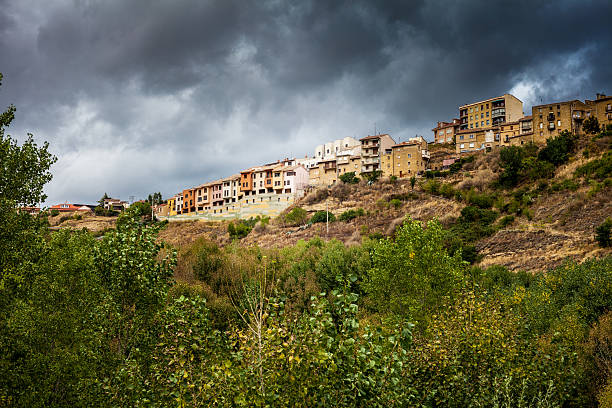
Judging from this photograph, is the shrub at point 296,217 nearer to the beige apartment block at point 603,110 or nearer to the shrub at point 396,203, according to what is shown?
the shrub at point 396,203

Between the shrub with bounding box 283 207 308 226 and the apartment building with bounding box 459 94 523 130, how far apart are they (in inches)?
1863

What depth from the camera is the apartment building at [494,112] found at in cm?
9325

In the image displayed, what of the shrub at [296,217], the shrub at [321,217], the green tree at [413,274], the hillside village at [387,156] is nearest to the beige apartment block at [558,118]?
the hillside village at [387,156]

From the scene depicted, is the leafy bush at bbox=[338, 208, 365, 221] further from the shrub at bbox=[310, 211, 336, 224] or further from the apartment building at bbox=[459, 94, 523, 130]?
the apartment building at bbox=[459, 94, 523, 130]

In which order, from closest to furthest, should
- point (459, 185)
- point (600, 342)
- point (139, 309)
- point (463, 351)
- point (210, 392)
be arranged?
point (210, 392), point (139, 309), point (463, 351), point (600, 342), point (459, 185)

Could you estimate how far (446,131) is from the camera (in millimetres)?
102250

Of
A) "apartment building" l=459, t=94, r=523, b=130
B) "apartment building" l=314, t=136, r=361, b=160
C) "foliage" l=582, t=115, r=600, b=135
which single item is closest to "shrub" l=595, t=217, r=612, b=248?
"foliage" l=582, t=115, r=600, b=135

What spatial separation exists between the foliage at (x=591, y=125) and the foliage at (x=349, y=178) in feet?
140

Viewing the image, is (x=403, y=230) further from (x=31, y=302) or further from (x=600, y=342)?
(x=31, y=302)

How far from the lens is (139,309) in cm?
954

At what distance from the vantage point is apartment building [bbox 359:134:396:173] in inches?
3829

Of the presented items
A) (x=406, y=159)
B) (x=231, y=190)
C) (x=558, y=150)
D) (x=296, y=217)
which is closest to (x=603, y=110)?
(x=558, y=150)

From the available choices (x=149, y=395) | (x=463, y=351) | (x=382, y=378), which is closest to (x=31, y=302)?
(x=149, y=395)

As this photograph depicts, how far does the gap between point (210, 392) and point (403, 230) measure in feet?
63.9
